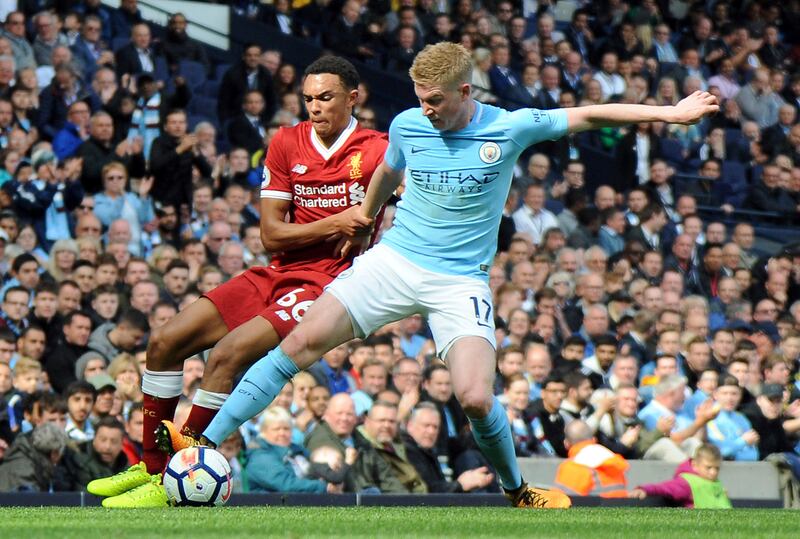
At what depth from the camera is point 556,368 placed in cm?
1448

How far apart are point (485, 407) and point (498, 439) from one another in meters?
0.33

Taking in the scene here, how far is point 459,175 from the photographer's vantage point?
28.0ft

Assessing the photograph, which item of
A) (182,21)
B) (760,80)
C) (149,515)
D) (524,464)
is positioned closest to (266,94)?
(182,21)

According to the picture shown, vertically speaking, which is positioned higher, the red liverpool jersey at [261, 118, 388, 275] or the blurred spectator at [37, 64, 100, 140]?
the blurred spectator at [37, 64, 100, 140]

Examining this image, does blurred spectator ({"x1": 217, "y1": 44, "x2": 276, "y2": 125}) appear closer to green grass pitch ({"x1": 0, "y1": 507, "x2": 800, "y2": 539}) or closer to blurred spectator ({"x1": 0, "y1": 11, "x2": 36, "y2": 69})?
blurred spectator ({"x1": 0, "y1": 11, "x2": 36, "y2": 69})

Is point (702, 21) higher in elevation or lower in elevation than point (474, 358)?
higher

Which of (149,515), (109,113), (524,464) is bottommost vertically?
(524,464)

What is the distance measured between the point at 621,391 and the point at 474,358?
5.76 m

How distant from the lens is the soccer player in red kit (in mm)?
8922

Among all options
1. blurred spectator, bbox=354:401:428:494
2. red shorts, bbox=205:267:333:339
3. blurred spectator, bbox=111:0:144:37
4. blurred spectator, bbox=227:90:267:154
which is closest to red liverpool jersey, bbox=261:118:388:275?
red shorts, bbox=205:267:333:339

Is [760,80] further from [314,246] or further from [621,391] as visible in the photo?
[314,246]

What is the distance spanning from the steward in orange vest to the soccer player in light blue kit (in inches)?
133

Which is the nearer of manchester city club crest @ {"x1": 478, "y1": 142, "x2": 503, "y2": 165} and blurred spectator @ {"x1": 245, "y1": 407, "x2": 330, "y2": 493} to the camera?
manchester city club crest @ {"x1": 478, "y1": 142, "x2": 503, "y2": 165}

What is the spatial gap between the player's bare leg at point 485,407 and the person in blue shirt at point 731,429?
573 cm
